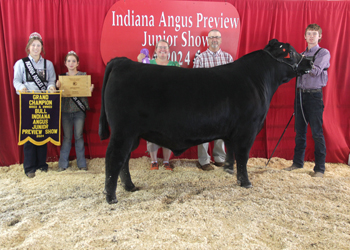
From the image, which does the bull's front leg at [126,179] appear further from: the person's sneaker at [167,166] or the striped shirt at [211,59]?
the striped shirt at [211,59]

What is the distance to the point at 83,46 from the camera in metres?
3.57

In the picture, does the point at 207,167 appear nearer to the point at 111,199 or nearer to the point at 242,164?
the point at 242,164

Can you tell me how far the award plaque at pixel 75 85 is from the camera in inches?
125

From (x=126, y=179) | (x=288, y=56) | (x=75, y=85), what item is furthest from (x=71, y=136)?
(x=288, y=56)

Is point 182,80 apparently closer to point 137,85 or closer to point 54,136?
point 137,85

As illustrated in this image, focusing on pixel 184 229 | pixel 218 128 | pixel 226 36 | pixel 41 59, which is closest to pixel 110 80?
pixel 218 128

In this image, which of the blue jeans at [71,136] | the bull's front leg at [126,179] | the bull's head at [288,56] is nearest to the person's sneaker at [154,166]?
the bull's front leg at [126,179]

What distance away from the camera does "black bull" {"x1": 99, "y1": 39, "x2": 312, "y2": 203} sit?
2.14m

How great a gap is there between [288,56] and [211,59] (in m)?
1.04

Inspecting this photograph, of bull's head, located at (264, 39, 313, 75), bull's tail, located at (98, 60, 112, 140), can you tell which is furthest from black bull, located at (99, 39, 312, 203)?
bull's head, located at (264, 39, 313, 75)

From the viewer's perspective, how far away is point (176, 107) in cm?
218

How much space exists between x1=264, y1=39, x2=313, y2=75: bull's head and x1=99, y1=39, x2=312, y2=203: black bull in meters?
0.31

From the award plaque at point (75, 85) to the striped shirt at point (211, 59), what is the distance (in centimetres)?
155

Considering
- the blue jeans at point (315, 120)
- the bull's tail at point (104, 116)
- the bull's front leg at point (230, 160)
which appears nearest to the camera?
the bull's tail at point (104, 116)
